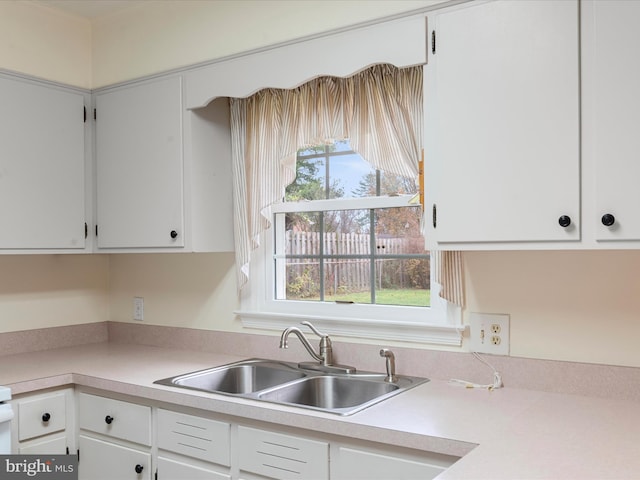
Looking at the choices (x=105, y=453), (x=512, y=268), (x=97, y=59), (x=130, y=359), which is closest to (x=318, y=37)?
(x=512, y=268)

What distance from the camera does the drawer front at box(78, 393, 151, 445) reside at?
7.23 ft

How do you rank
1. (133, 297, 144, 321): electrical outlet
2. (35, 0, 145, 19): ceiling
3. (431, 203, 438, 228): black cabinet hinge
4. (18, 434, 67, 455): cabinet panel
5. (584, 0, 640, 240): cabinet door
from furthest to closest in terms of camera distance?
(133, 297, 144, 321): electrical outlet
(35, 0, 145, 19): ceiling
(18, 434, 67, 455): cabinet panel
(431, 203, 438, 228): black cabinet hinge
(584, 0, 640, 240): cabinet door

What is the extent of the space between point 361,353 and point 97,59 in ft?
6.13

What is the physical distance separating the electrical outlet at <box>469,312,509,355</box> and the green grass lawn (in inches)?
8.9

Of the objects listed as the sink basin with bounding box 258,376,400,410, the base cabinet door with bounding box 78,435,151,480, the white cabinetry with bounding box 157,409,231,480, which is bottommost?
the base cabinet door with bounding box 78,435,151,480

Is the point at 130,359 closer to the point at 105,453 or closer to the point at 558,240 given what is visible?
the point at 105,453

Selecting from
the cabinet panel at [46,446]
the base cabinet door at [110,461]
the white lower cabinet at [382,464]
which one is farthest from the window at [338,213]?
the cabinet panel at [46,446]

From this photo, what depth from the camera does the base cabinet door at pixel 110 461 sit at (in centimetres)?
221

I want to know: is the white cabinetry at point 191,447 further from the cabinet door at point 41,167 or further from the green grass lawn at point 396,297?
the cabinet door at point 41,167

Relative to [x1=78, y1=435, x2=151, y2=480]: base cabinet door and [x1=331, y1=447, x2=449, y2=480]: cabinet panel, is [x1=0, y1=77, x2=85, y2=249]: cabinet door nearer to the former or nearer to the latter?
[x1=78, y1=435, x2=151, y2=480]: base cabinet door

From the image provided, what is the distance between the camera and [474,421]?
1680 mm

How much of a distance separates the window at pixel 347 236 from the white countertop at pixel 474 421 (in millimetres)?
488

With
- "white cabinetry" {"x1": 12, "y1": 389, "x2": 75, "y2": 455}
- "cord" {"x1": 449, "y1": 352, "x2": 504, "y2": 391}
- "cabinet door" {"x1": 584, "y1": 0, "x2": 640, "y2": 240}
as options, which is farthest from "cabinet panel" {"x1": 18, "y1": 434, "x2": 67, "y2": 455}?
"cabinet door" {"x1": 584, "y1": 0, "x2": 640, "y2": 240}

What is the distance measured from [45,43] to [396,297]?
1926mm
